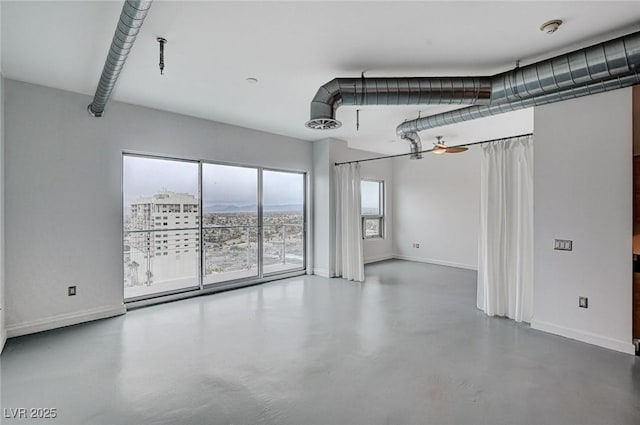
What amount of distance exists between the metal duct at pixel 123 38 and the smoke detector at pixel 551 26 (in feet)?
9.03

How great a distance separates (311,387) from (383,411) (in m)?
0.56

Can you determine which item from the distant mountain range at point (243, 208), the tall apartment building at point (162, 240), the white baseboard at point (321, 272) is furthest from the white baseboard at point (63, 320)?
the white baseboard at point (321, 272)

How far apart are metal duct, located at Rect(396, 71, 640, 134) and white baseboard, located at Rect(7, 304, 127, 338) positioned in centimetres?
477

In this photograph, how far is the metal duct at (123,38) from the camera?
6.09ft

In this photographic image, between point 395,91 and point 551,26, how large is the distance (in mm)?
1250

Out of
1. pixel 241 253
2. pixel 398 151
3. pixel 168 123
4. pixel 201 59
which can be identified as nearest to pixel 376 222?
pixel 398 151

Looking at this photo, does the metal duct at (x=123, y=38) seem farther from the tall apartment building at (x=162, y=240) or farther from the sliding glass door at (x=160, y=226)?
the tall apartment building at (x=162, y=240)

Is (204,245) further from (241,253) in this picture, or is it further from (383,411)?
(383,411)

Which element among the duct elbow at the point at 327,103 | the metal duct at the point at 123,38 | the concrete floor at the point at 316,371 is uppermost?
the metal duct at the point at 123,38

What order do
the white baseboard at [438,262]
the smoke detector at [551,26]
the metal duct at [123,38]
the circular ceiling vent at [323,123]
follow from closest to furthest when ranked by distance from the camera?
1. the metal duct at [123,38]
2. the smoke detector at [551,26]
3. the circular ceiling vent at [323,123]
4. the white baseboard at [438,262]

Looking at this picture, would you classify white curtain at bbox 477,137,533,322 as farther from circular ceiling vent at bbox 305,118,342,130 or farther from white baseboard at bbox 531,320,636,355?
circular ceiling vent at bbox 305,118,342,130

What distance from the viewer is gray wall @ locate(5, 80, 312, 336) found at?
3.35 meters

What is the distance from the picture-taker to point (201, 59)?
2.95m

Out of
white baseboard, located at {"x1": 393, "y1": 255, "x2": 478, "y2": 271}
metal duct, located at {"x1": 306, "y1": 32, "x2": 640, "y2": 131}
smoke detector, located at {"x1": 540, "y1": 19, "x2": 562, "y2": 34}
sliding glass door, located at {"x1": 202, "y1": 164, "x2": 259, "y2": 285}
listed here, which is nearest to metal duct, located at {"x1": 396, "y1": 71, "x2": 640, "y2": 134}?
metal duct, located at {"x1": 306, "y1": 32, "x2": 640, "y2": 131}
